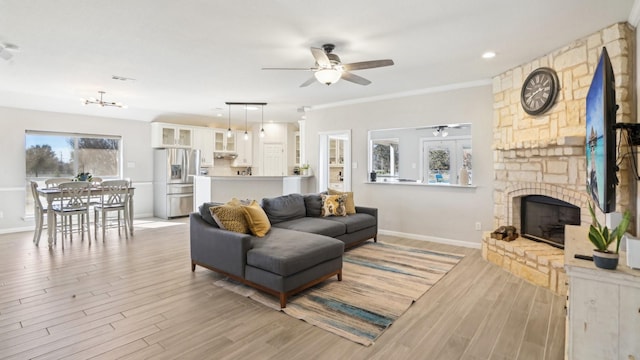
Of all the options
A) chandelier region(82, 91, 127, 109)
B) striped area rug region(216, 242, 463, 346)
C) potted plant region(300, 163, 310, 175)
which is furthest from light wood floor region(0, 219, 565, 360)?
potted plant region(300, 163, 310, 175)

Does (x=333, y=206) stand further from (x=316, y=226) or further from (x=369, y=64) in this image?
(x=369, y=64)

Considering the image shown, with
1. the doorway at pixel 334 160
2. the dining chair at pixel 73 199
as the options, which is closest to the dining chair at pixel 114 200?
the dining chair at pixel 73 199

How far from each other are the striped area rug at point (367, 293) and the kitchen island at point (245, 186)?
2.61 meters

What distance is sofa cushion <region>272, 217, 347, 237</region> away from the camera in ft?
14.0

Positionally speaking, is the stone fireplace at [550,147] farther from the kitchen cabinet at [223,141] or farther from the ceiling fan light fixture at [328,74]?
the kitchen cabinet at [223,141]

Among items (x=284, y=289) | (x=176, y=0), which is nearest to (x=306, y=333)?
(x=284, y=289)

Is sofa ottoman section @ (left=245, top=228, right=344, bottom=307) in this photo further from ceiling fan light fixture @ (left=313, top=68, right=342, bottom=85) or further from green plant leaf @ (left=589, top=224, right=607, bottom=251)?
green plant leaf @ (left=589, top=224, right=607, bottom=251)

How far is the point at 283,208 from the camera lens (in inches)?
186

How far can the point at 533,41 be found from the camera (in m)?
3.37

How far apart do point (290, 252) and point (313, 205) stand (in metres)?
2.11

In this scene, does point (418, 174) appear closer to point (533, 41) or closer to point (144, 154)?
point (533, 41)

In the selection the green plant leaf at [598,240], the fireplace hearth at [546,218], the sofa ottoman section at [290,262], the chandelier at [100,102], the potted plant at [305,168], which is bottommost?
the sofa ottoman section at [290,262]

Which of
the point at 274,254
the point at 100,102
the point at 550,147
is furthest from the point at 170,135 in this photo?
the point at 550,147

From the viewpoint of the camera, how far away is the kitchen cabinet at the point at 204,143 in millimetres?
8530
